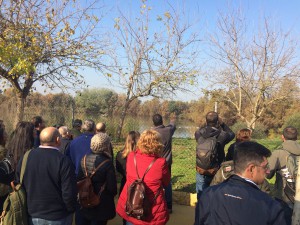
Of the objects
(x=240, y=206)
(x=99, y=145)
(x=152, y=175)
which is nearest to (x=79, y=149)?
(x=99, y=145)

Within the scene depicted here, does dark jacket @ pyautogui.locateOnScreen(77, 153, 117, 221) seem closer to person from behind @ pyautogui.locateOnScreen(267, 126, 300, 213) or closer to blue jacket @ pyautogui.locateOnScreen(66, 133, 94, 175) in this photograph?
blue jacket @ pyautogui.locateOnScreen(66, 133, 94, 175)

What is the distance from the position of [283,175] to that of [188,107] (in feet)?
103

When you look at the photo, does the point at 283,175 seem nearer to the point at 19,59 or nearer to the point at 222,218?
the point at 222,218

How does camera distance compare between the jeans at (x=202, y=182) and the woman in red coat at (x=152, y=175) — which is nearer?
the woman in red coat at (x=152, y=175)

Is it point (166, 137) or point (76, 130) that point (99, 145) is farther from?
point (76, 130)

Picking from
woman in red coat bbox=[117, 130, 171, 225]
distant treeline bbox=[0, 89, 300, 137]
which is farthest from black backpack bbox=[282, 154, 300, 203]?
distant treeline bbox=[0, 89, 300, 137]

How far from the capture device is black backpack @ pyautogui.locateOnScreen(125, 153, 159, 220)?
3561mm

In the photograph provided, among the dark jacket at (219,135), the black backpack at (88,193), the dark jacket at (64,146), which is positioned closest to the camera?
the black backpack at (88,193)

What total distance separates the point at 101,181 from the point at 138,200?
0.65m

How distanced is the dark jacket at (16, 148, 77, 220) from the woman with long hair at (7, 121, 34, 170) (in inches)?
31.8

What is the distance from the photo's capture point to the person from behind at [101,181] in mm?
3969

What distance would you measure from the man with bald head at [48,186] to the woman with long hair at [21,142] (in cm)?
79

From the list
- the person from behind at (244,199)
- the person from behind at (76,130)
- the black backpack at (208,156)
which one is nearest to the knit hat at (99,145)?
the black backpack at (208,156)

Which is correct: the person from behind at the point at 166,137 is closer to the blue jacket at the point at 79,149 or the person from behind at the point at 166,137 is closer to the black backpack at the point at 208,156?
the black backpack at the point at 208,156
